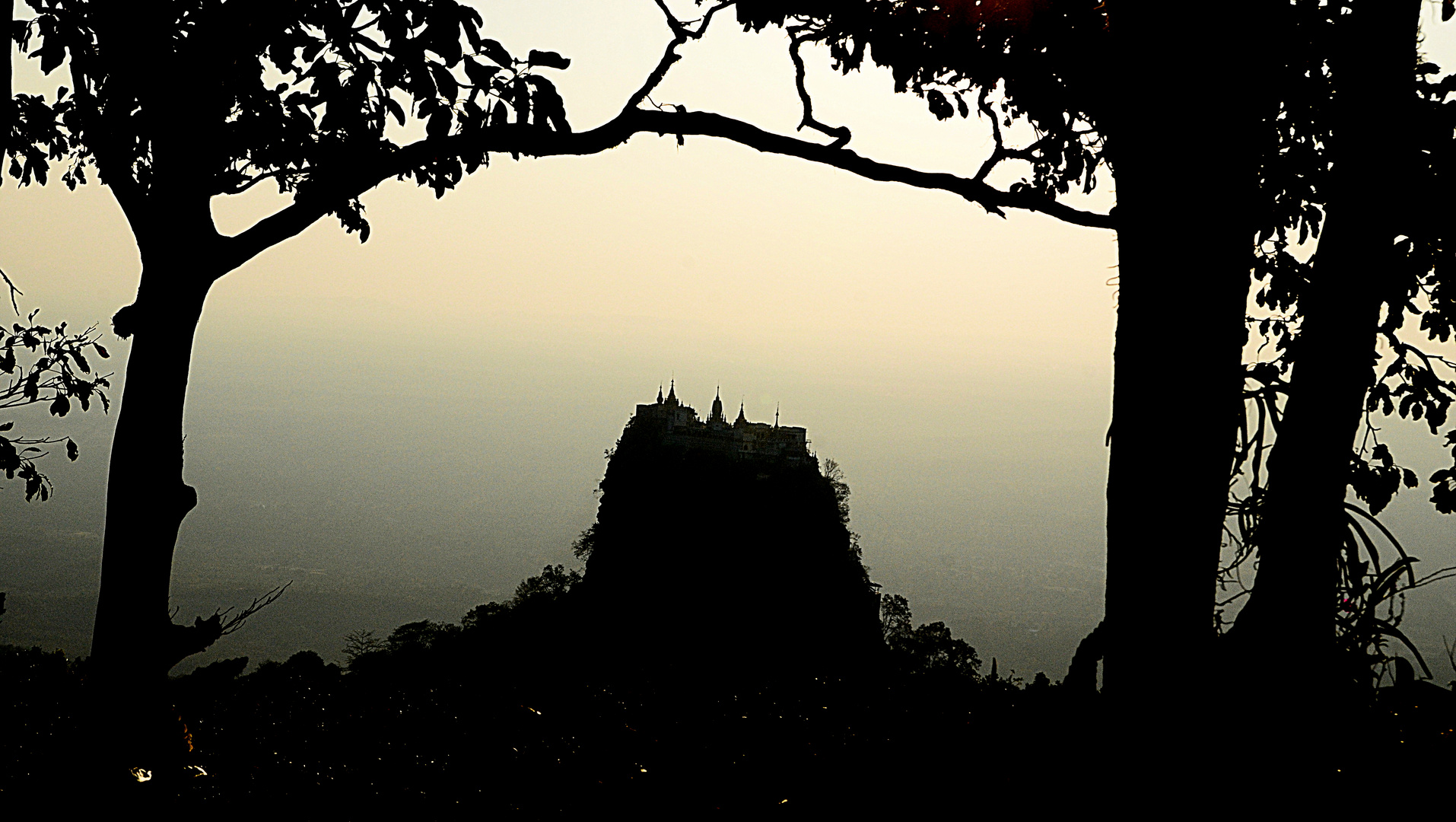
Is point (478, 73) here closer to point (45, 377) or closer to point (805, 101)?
point (805, 101)

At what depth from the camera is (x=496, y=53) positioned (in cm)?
317

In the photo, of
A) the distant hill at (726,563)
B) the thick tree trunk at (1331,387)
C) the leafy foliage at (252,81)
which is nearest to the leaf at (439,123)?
the leafy foliage at (252,81)

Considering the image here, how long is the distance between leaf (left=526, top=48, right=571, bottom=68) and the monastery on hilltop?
153ft

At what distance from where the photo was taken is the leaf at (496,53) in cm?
315

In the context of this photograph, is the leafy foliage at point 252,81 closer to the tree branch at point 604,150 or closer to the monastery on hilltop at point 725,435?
the tree branch at point 604,150

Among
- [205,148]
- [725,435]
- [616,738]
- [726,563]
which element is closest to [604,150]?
[205,148]

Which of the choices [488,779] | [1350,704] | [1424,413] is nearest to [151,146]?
[488,779]

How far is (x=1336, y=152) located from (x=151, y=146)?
425 cm

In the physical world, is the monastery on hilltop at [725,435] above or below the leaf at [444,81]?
above

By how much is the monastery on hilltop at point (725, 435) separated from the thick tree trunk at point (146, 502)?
46.7 metres

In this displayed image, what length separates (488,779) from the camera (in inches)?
148

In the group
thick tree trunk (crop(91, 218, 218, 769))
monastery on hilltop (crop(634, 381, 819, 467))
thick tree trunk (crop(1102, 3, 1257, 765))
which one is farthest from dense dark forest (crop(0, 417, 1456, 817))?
monastery on hilltop (crop(634, 381, 819, 467))

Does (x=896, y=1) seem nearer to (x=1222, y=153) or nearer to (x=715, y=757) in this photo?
(x=1222, y=153)

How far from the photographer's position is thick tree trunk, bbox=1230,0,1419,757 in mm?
3148
